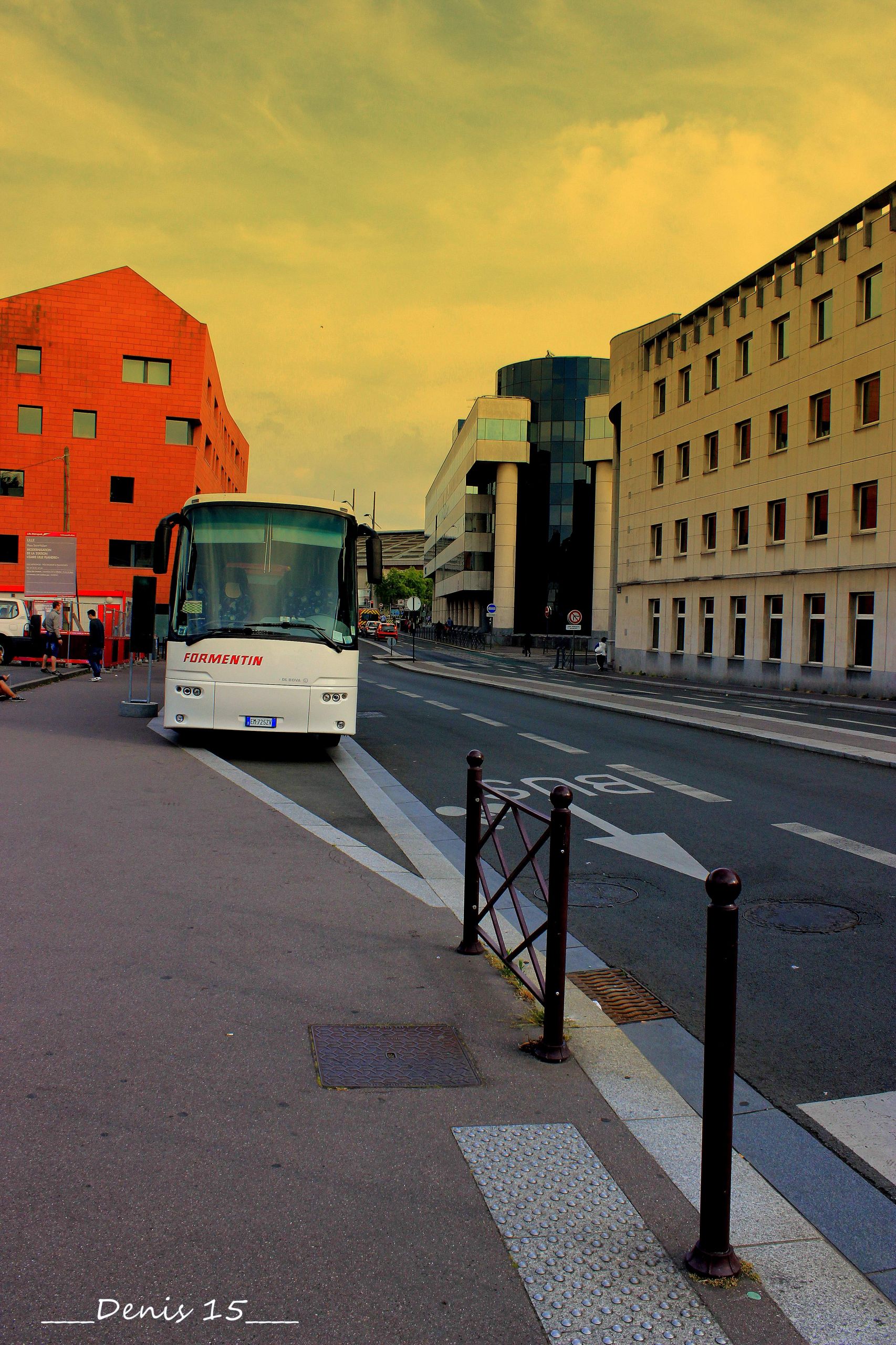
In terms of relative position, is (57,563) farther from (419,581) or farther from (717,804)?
(419,581)

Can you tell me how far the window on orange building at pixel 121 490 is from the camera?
50969 millimetres

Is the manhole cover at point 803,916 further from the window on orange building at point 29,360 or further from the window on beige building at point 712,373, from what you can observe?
the window on orange building at point 29,360

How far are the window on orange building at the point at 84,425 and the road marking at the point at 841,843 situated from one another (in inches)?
1880

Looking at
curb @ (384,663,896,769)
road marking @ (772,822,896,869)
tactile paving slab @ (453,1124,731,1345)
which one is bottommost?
tactile paving slab @ (453,1124,731,1345)

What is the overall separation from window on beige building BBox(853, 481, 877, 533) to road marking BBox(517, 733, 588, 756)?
17765 millimetres

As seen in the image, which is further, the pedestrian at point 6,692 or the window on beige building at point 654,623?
Result: the window on beige building at point 654,623

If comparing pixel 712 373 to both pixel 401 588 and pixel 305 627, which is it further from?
pixel 401 588

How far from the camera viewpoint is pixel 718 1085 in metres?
2.89

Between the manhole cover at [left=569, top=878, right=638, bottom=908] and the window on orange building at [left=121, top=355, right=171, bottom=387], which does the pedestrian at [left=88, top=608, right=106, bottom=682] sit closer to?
the manhole cover at [left=569, top=878, right=638, bottom=908]

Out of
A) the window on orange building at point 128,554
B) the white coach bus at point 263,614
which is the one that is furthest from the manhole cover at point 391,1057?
the window on orange building at point 128,554

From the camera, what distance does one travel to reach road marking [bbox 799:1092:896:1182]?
137 inches

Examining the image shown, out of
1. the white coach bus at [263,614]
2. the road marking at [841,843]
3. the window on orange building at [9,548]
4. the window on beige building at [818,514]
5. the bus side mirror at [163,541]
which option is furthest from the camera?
the window on orange building at [9,548]

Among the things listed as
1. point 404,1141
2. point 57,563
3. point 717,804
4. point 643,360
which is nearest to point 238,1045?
point 404,1141

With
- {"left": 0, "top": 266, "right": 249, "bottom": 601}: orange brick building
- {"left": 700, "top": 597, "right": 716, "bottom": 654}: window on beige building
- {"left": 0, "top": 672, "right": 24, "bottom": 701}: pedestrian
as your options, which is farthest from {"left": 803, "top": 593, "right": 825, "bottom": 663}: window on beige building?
{"left": 0, "top": 266, "right": 249, "bottom": 601}: orange brick building
